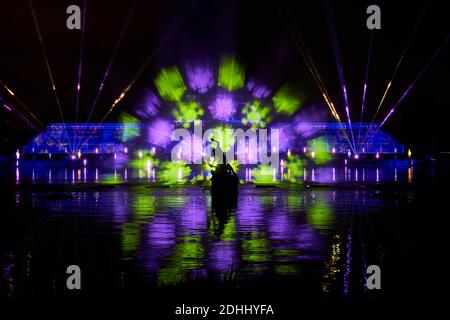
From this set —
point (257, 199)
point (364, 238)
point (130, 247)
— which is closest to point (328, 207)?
point (257, 199)

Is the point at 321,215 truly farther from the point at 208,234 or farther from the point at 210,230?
the point at 208,234

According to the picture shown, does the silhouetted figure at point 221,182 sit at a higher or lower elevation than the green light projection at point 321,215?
higher

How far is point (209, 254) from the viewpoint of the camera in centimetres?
1781

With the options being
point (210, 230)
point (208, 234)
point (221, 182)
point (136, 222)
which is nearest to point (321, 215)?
point (210, 230)

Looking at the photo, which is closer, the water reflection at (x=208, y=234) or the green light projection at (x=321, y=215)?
the water reflection at (x=208, y=234)

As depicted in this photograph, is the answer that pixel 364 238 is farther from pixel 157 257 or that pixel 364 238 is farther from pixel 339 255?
pixel 157 257

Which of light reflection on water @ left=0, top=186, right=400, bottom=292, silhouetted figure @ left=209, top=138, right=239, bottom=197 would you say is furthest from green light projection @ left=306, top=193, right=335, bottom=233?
silhouetted figure @ left=209, top=138, right=239, bottom=197

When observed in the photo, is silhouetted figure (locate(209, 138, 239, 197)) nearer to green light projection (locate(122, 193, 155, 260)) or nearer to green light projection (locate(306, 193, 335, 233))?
green light projection (locate(122, 193, 155, 260))

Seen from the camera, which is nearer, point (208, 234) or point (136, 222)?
point (208, 234)

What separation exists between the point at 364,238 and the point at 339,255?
3.30 metres

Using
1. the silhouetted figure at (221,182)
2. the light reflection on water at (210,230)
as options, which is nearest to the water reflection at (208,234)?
the light reflection on water at (210,230)

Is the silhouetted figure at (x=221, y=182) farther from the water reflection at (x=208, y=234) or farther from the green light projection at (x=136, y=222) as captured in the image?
the green light projection at (x=136, y=222)

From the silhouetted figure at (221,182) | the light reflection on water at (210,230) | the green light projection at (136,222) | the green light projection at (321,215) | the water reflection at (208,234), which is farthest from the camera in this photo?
the silhouetted figure at (221,182)
